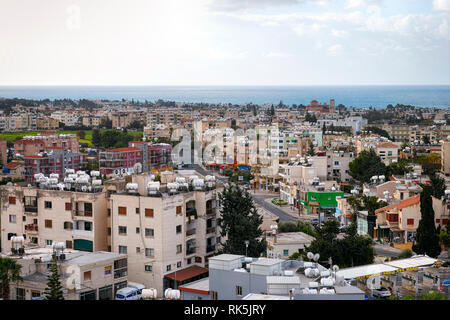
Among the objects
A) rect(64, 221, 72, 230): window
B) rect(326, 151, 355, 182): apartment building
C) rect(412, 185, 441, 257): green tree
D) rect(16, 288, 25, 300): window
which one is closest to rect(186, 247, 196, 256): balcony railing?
rect(64, 221, 72, 230): window

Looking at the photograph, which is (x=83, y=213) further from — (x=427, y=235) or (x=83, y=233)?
(x=427, y=235)

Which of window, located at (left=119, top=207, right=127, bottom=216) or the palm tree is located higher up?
window, located at (left=119, top=207, right=127, bottom=216)

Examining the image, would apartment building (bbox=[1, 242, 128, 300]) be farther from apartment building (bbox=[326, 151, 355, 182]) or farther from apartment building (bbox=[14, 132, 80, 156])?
apartment building (bbox=[14, 132, 80, 156])

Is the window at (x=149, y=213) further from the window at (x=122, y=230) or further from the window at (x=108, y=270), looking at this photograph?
the window at (x=108, y=270)

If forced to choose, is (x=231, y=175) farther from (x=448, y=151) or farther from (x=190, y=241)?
(x=190, y=241)

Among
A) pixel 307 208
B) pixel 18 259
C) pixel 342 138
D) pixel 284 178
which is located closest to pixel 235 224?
pixel 18 259

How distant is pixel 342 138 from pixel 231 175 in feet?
17.5

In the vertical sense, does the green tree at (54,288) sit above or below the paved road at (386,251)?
above

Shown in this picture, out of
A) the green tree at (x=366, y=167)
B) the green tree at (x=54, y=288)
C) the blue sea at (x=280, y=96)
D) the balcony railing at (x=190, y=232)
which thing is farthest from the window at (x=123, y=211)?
the blue sea at (x=280, y=96)

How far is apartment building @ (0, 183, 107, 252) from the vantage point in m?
7.00

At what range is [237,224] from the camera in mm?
6926

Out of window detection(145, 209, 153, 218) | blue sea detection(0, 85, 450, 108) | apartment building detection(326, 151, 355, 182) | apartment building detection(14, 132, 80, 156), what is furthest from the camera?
blue sea detection(0, 85, 450, 108)

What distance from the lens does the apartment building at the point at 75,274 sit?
17.6ft

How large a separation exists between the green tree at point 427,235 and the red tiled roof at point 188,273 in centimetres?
268
